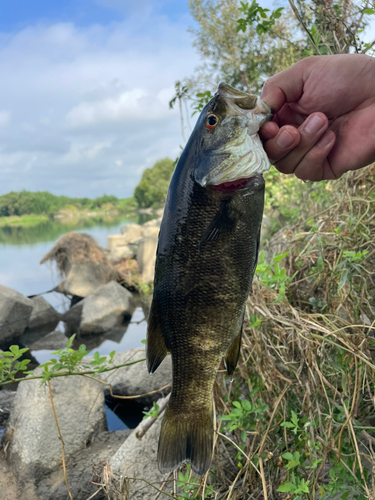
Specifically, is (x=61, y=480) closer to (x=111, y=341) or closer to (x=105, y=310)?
(x=111, y=341)

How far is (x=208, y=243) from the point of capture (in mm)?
1556

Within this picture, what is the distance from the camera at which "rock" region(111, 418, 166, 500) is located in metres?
2.94

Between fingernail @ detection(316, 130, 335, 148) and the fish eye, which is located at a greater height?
the fish eye

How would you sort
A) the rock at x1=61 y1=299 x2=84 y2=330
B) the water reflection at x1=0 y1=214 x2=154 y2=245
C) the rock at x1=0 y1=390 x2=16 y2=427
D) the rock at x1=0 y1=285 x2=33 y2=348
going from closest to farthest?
the rock at x1=0 y1=390 x2=16 y2=427 < the rock at x1=0 y1=285 x2=33 y2=348 < the rock at x1=61 y1=299 x2=84 y2=330 < the water reflection at x1=0 y1=214 x2=154 y2=245

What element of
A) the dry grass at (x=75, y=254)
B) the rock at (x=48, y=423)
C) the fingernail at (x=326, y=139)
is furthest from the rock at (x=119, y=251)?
the fingernail at (x=326, y=139)

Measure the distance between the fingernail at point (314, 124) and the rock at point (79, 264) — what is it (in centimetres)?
1126

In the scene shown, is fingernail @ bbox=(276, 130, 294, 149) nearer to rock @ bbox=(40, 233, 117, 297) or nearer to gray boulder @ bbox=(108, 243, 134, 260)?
rock @ bbox=(40, 233, 117, 297)

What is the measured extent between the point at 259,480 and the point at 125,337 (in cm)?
720

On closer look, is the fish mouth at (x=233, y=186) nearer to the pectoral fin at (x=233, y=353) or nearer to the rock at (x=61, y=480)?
the pectoral fin at (x=233, y=353)

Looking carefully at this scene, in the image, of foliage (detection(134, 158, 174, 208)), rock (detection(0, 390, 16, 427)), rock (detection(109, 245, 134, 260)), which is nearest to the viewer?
rock (detection(0, 390, 16, 427))

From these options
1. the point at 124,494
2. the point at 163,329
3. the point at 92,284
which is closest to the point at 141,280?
the point at 92,284

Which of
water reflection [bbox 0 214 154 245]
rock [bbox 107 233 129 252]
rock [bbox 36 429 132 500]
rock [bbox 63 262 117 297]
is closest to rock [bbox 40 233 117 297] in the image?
rock [bbox 63 262 117 297]

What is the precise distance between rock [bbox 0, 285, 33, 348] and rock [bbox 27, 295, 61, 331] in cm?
54

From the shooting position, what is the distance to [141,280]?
43.2ft
